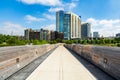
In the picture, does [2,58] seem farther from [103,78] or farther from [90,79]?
[103,78]

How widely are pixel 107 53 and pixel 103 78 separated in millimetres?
1890

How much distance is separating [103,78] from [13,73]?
4.46 metres

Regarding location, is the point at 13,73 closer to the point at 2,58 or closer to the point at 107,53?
the point at 2,58

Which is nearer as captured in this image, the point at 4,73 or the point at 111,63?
the point at 4,73

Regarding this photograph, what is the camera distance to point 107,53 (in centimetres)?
→ 962

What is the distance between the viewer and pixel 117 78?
7.67 m

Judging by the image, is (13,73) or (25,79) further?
(13,73)

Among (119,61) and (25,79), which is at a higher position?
(119,61)

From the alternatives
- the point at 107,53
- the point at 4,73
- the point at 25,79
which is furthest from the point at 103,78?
the point at 4,73

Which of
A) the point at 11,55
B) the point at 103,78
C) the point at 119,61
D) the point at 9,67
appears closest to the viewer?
the point at 119,61

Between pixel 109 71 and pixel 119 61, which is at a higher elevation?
pixel 119 61

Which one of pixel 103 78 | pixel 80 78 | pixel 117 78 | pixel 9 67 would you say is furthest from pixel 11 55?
pixel 117 78

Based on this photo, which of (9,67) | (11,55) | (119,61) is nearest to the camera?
(119,61)

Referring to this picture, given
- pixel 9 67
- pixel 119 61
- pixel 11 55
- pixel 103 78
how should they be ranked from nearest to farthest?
1. pixel 119 61
2. pixel 103 78
3. pixel 9 67
4. pixel 11 55
